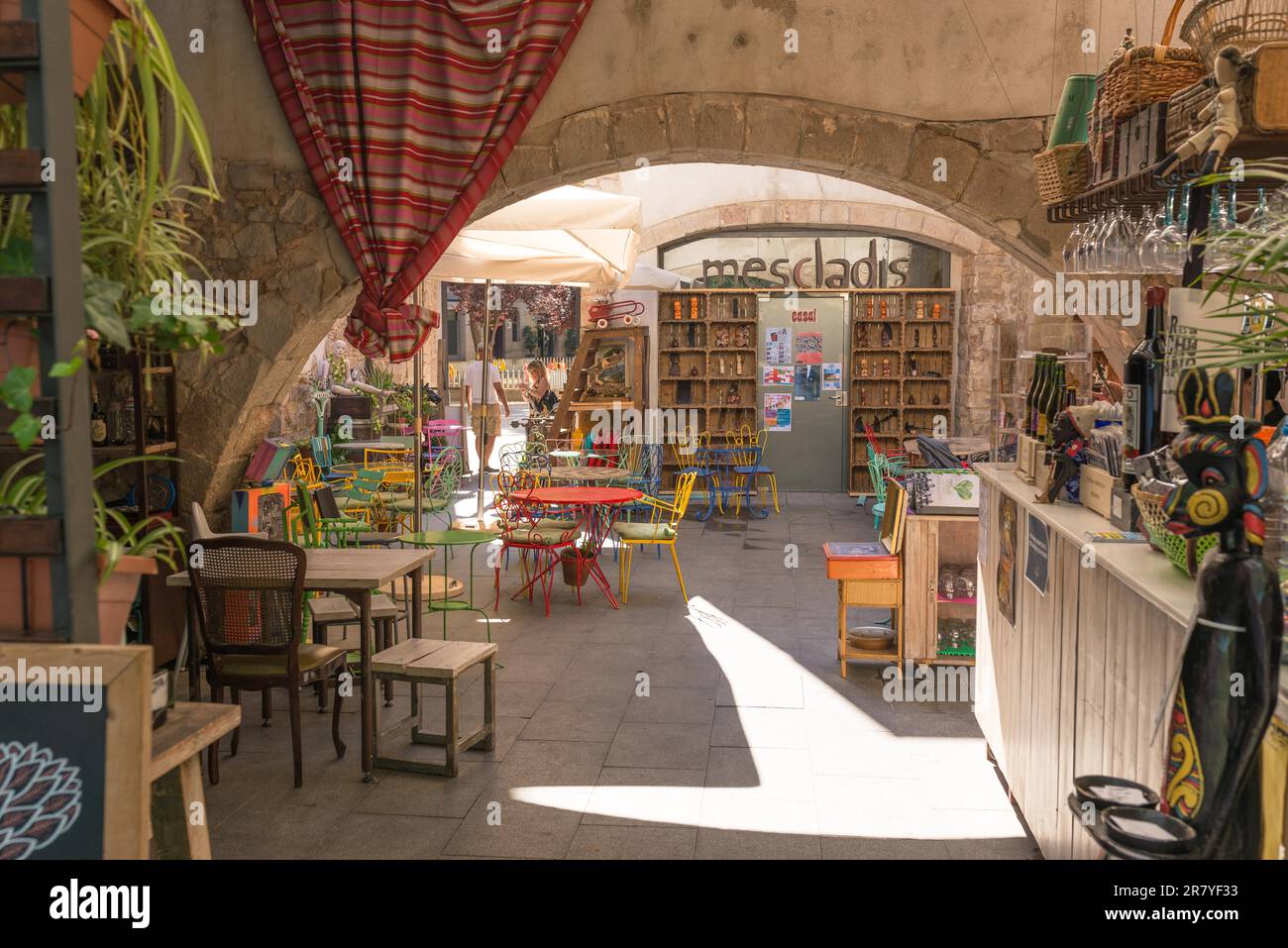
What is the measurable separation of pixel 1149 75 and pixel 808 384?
33.2ft

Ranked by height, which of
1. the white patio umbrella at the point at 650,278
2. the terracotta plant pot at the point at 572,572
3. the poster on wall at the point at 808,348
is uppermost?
the white patio umbrella at the point at 650,278

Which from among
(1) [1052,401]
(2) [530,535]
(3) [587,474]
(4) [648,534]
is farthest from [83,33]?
(3) [587,474]

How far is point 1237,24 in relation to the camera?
9.51 ft

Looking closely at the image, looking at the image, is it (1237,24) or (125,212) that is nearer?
(125,212)

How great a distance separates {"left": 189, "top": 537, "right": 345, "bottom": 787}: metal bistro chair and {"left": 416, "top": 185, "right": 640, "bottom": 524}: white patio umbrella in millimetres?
2220

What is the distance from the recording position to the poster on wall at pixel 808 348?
13242mm

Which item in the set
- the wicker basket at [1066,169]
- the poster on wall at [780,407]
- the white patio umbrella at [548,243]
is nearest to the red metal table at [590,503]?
the white patio umbrella at [548,243]

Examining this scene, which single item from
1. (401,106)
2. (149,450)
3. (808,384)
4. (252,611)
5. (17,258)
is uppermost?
(401,106)

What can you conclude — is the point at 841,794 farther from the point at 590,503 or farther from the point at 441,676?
the point at 590,503

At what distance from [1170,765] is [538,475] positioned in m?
7.47

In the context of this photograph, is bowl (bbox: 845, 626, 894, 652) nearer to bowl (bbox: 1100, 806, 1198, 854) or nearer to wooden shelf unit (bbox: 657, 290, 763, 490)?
bowl (bbox: 1100, 806, 1198, 854)

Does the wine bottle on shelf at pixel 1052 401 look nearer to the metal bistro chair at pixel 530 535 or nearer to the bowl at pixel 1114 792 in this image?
the bowl at pixel 1114 792

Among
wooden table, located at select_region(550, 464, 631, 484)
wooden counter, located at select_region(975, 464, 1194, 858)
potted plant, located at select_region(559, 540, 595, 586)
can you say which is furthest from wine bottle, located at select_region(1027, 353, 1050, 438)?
wooden table, located at select_region(550, 464, 631, 484)

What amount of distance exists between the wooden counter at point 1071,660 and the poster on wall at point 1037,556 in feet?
0.13
